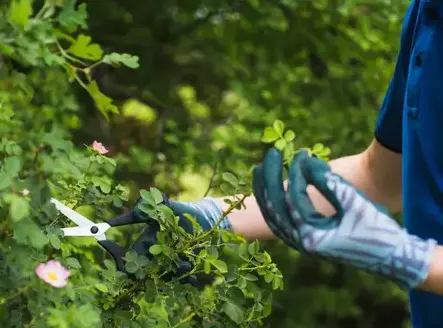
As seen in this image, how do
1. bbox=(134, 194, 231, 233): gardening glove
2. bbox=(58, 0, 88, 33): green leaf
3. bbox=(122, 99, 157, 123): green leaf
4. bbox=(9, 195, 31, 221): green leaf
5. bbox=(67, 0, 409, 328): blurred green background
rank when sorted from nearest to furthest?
bbox=(9, 195, 31, 221): green leaf < bbox=(134, 194, 231, 233): gardening glove < bbox=(58, 0, 88, 33): green leaf < bbox=(67, 0, 409, 328): blurred green background < bbox=(122, 99, 157, 123): green leaf

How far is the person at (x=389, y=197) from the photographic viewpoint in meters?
1.05

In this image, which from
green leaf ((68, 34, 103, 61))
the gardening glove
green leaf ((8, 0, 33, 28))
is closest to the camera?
the gardening glove

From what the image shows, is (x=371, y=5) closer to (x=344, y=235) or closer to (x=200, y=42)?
(x=200, y=42)

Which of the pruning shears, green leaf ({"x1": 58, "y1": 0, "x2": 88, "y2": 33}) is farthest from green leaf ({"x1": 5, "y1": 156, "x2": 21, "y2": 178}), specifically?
green leaf ({"x1": 58, "y1": 0, "x2": 88, "y2": 33})

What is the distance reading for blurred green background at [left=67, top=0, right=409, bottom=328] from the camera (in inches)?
111

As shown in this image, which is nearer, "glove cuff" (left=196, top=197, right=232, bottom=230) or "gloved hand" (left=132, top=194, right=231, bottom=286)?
"gloved hand" (left=132, top=194, right=231, bottom=286)

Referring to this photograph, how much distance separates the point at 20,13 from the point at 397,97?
2.16ft

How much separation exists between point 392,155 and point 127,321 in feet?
1.98

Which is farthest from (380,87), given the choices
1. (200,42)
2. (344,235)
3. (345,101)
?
(344,235)

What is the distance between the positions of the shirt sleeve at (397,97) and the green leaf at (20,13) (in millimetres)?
632

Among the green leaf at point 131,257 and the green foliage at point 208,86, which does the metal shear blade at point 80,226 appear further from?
the green foliage at point 208,86

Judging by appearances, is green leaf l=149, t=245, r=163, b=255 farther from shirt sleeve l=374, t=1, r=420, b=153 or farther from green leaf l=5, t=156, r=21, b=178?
shirt sleeve l=374, t=1, r=420, b=153

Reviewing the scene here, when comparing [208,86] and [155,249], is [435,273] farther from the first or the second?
[208,86]

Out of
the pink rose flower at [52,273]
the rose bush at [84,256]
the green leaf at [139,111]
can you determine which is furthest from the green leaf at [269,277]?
the green leaf at [139,111]
